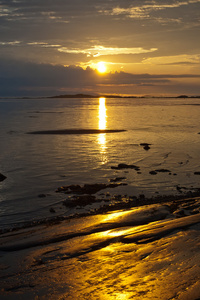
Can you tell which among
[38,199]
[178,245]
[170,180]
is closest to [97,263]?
[178,245]

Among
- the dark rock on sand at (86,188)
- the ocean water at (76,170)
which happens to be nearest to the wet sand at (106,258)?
the ocean water at (76,170)

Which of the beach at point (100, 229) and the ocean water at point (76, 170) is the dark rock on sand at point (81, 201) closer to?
the beach at point (100, 229)

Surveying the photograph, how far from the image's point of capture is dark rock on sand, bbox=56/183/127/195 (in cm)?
1804

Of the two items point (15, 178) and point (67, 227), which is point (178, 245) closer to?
point (67, 227)

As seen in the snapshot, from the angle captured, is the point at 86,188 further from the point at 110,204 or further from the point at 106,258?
the point at 106,258

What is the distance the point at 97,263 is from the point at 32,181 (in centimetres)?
1265

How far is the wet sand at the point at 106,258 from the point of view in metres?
7.45

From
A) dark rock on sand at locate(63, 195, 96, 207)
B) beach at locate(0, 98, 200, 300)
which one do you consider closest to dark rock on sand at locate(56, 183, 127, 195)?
beach at locate(0, 98, 200, 300)

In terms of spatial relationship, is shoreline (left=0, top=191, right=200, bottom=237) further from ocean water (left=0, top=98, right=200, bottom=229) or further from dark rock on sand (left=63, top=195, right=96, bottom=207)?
ocean water (left=0, top=98, right=200, bottom=229)

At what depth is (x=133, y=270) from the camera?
8.29m

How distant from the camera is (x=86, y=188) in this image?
1845cm

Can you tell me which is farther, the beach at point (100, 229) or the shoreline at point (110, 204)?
the shoreline at point (110, 204)

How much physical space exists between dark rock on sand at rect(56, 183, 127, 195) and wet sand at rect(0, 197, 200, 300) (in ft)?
14.7

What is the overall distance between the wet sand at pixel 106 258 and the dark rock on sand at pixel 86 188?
4.49 m
